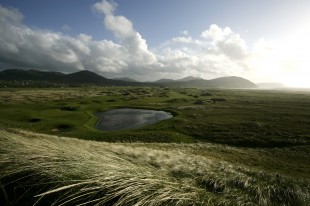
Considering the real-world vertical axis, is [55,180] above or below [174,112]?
above

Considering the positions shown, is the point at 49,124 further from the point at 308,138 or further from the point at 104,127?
the point at 308,138

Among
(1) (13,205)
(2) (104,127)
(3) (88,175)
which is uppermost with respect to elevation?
(3) (88,175)

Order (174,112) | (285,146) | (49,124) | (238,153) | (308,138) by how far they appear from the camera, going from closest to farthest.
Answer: (238,153) → (285,146) → (308,138) → (49,124) → (174,112)

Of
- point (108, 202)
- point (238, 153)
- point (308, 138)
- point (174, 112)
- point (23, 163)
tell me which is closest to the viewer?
point (108, 202)

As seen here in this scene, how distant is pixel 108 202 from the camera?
4.57 m

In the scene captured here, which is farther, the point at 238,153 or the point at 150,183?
the point at 238,153

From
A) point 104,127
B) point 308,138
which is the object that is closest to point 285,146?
point 308,138

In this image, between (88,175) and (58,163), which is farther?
(58,163)

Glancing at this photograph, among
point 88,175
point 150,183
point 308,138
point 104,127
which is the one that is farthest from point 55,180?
point 104,127

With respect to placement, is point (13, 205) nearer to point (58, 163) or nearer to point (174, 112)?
point (58, 163)

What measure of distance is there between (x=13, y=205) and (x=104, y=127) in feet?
181

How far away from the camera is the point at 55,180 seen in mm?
5008

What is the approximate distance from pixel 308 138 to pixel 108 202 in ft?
165

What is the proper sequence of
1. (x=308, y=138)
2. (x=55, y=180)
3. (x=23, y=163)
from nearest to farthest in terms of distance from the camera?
(x=55, y=180) → (x=23, y=163) → (x=308, y=138)
